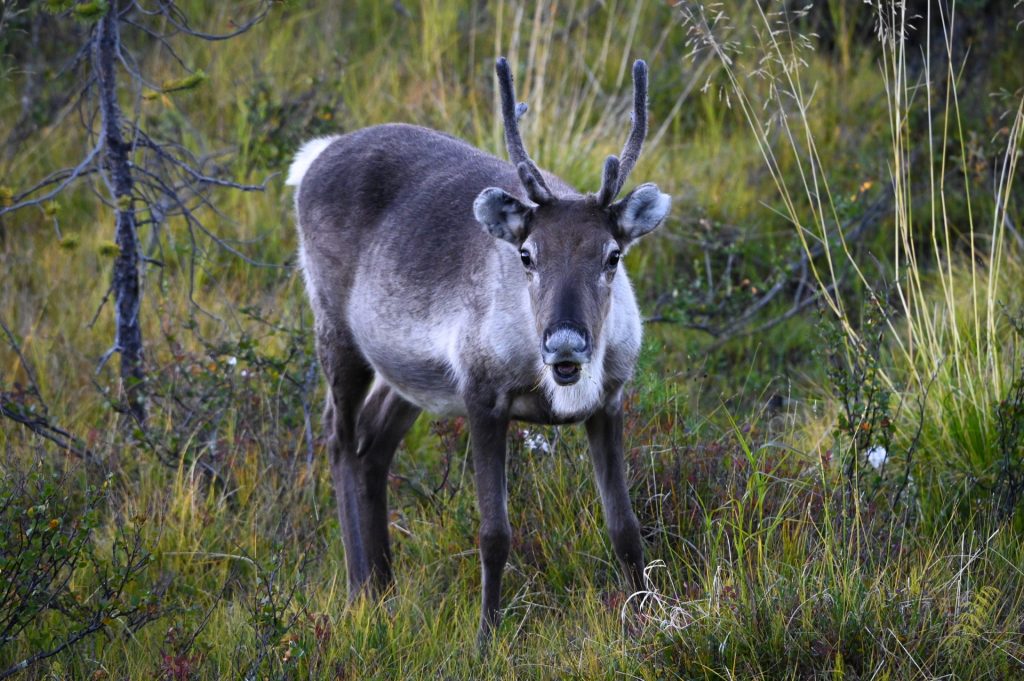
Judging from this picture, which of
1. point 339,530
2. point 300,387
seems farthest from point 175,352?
point 339,530

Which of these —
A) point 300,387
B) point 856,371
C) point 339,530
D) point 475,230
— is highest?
point 475,230

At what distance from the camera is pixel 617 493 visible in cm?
480

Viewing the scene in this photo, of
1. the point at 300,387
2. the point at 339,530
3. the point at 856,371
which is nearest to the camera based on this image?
the point at 856,371

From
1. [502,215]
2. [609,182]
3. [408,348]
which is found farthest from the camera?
[408,348]

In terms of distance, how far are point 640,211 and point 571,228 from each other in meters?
0.27

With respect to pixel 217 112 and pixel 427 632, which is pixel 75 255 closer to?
pixel 217 112

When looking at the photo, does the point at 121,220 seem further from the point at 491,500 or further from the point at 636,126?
the point at 636,126

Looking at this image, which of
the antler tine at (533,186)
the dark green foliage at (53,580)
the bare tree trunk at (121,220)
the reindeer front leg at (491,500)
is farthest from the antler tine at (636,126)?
the bare tree trunk at (121,220)

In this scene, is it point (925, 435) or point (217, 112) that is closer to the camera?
point (925, 435)

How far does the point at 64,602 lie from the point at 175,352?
2161mm

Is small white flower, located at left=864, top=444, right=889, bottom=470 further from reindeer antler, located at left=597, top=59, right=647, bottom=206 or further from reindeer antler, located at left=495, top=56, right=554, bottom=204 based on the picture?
reindeer antler, located at left=495, top=56, right=554, bottom=204

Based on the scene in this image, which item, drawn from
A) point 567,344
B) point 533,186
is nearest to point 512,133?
point 533,186

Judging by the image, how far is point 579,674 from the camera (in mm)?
4059

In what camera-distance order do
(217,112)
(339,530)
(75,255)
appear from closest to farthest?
(339,530)
(75,255)
(217,112)
